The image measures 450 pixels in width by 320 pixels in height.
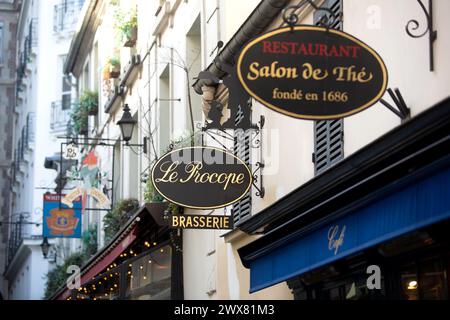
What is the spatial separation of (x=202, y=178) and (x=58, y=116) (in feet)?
107

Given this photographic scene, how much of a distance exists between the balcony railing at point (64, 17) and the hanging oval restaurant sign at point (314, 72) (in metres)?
37.1

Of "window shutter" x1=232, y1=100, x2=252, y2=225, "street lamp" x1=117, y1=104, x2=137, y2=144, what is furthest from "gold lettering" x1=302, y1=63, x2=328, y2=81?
"street lamp" x1=117, y1=104, x2=137, y2=144

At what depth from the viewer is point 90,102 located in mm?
31000

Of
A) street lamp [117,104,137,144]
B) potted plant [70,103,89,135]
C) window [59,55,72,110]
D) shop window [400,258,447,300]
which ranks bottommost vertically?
shop window [400,258,447,300]

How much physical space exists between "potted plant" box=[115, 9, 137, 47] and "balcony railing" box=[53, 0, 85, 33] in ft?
66.0

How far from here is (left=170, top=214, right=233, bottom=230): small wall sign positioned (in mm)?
13625

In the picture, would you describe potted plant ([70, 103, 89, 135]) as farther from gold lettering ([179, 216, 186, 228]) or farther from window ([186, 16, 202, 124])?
gold lettering ([179, 216, 186, 228])

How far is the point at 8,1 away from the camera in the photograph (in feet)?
203

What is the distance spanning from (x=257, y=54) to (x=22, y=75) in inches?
1774

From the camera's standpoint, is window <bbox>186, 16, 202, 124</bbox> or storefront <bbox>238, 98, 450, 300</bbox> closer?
storefront <bbox>238, 98, 450, 300</bbox>

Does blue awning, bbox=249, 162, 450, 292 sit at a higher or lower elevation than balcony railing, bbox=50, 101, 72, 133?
lower

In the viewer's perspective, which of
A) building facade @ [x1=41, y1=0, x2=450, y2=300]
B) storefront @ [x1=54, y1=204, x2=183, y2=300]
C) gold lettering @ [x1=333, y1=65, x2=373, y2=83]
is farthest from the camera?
storefront @ [x1=54, y1=204, x2=183, y2=300]
